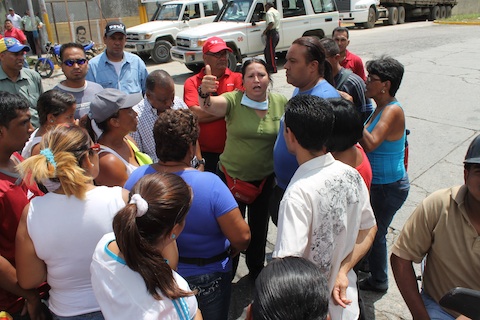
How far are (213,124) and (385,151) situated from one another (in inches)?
58.4

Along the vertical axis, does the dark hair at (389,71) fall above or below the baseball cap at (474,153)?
above

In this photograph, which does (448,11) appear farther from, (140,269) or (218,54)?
(140,269)

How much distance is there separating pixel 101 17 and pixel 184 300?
20017 mm

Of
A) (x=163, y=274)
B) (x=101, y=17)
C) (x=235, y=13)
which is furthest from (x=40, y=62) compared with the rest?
(x=163, y=274)

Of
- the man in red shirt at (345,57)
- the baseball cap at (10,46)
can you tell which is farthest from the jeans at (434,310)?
the baseball cap at (10,46)

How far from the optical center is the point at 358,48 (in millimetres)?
15438

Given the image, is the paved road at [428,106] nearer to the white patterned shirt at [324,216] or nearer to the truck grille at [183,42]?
the truck grille at [183,42]

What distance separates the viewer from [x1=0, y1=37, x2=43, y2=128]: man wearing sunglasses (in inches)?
165

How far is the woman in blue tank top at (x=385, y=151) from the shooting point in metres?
3.08

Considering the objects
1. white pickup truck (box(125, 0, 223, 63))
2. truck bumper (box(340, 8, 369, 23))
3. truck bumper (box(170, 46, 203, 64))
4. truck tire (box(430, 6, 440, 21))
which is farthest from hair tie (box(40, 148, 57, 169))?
truck tire (box(430, 6, 440, 21))

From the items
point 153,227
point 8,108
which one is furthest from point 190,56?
point 153,227

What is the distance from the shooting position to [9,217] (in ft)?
6.90

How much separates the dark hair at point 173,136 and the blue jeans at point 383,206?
1.65 meters

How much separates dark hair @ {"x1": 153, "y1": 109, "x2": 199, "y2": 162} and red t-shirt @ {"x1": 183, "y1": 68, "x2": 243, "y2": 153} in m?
1.39
